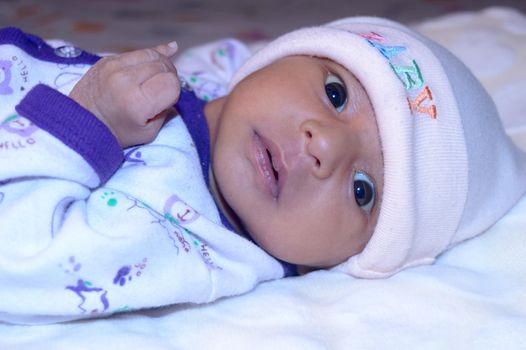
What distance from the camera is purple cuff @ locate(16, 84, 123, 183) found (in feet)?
3.16

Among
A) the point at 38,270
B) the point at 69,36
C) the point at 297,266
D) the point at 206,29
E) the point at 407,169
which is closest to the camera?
the point at 38,270

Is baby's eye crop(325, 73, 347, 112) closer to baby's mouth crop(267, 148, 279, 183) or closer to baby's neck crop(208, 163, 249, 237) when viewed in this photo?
baby's mouth crop(267, 148, 279, 183)

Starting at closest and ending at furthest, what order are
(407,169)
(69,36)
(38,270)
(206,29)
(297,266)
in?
(38,270) < (407,169) < (297,266) < (69,36) < (206,29)

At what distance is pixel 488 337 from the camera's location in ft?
3.33

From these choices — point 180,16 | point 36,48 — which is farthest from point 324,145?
point 180,16

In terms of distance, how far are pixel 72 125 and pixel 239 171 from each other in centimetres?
28

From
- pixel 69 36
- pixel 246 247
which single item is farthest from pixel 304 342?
pixel 69 36

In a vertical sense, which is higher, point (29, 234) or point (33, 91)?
point (33, 91)

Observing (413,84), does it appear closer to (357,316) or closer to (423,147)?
(423,147)

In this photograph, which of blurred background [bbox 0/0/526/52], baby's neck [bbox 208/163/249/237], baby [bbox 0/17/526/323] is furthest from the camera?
blurred background [bbox 0/0/526/52]

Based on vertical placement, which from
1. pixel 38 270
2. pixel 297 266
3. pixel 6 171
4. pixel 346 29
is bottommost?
pixel 297 266

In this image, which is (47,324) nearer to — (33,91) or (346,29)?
(33,91)

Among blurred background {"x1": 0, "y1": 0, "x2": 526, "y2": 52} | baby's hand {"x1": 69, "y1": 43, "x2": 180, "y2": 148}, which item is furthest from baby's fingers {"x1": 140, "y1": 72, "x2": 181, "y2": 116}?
blurred background {"x1": 0, "y1": 0, "x2": 526, "y2": 52}

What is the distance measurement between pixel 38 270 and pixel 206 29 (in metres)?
1.30
